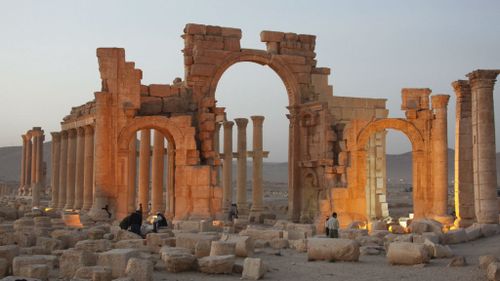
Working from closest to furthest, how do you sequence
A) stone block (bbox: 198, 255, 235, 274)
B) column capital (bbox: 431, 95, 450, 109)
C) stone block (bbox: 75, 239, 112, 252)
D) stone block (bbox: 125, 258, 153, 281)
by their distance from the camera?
stone block (bbox: 125, 258, 153, 281)
stone block (bbox: 198, 255, 235, 274)
stone block (bbox: 75, 239, 112, 252)
column capital (bbox: 431, 95, 450, 109)

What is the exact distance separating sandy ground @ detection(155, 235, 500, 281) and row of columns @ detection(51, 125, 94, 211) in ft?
44.8

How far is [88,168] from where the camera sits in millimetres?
27719

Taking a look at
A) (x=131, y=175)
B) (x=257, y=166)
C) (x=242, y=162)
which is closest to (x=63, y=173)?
(x=131, y=175)

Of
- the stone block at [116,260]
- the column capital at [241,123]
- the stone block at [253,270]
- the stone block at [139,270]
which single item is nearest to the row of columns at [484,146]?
the stone block at [253,270]

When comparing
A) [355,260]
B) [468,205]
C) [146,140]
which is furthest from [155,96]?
[355,260]

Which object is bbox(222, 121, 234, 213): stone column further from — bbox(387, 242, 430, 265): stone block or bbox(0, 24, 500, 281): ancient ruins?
bbox(387, 242, 430, 265): stone block

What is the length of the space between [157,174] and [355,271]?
1827 cm

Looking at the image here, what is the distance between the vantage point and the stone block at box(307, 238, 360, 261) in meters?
14.5

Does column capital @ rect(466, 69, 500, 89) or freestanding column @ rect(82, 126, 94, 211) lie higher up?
column capital @ rect(466, 69, 500, 89)

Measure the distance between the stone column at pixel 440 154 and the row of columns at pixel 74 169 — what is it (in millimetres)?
13066

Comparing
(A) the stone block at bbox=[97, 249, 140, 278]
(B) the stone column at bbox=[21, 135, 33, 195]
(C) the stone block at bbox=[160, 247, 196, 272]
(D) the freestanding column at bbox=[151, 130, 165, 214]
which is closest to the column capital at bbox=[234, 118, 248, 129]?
(D) the freestanding column at bbox=[151, 130, 165, 214]

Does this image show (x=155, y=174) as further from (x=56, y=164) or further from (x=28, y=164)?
(x=28, y=164)

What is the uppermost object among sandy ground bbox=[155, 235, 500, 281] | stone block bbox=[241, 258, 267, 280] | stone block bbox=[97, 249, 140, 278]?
stone block bbox=[97, 249, 140, 278]

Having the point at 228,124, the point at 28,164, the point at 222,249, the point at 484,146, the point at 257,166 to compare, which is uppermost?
the point at 228,124
